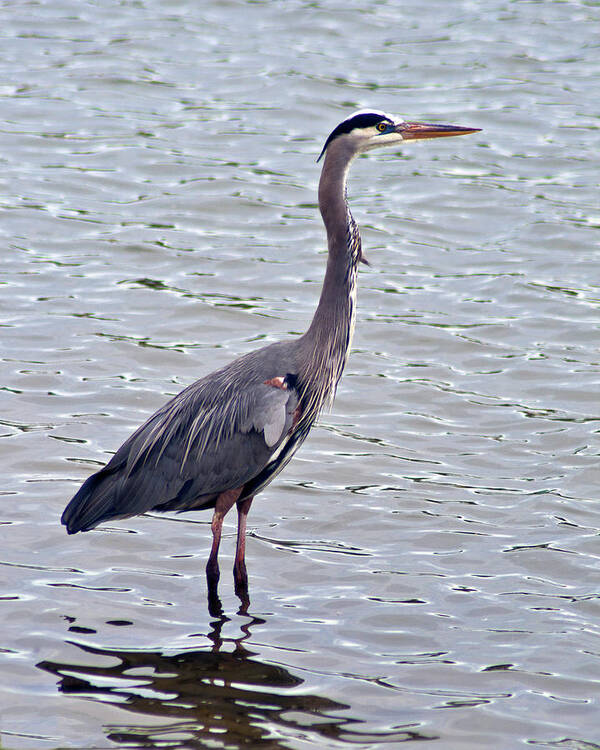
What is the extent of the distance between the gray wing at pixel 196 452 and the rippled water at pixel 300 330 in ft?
1.45

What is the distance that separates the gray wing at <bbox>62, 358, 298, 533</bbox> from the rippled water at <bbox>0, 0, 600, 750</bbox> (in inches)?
17.5

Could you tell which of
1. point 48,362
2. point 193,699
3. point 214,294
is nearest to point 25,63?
point 214,294

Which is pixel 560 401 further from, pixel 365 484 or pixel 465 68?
pixel 465 68

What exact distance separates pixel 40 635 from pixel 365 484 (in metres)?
2.83

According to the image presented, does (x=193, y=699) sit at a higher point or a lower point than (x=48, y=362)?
lower

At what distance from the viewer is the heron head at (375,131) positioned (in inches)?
278

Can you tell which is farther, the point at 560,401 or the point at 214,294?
the point at 214,294

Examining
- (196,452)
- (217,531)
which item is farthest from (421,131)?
(217,531)

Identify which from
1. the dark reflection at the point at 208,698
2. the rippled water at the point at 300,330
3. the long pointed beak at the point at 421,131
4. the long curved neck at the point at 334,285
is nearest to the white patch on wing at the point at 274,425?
the long curved neck at the point at 334,285

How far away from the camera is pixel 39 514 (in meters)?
7.66

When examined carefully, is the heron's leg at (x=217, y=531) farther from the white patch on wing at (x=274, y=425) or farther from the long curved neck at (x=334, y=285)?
the long curved neck at (x=334, y=285)

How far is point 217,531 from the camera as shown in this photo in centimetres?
679

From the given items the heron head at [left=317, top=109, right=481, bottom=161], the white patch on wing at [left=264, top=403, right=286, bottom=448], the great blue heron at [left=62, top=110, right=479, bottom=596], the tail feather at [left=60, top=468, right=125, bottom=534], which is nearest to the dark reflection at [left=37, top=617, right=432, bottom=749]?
the great blue heron at [left=62, top=110, right=479, bottom=596]

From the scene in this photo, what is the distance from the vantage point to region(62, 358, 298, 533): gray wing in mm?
6801
